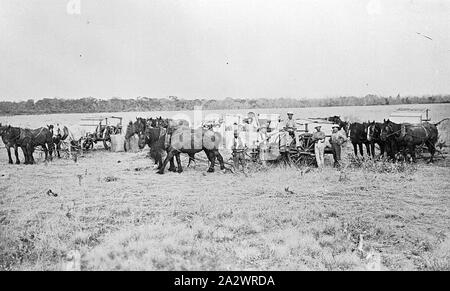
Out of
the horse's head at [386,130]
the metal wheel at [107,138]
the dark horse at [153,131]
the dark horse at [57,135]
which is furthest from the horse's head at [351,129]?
the dark horse at [57,135]

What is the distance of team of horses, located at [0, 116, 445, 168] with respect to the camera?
3744mm

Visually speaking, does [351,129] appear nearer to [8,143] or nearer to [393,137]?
[393,137]

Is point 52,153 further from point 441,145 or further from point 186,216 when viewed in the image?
point 441,145

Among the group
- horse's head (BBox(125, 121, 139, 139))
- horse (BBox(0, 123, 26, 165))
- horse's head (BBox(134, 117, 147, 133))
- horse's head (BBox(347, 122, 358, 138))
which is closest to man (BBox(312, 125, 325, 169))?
horse's head (BBox(347, 122, 358, 138))

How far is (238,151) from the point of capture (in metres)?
3.92

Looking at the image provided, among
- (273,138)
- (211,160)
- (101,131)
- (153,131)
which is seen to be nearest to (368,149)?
(273,138)

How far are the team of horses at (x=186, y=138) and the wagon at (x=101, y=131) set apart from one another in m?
0.23

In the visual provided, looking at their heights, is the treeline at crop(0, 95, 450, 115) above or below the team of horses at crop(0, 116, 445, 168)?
above

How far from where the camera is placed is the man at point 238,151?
3814 millimetres

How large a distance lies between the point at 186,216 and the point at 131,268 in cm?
66

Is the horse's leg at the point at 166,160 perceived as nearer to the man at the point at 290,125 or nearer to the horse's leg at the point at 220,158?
the horse's leg at the point at 220,158

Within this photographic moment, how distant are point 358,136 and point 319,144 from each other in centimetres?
45

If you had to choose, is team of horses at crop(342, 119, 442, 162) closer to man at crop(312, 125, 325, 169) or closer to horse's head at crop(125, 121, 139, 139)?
man at crop(312, 125, 325, 169)
